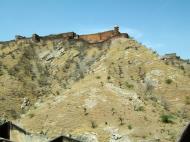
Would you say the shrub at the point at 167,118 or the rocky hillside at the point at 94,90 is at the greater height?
the rocky hillside at the point at 94,90

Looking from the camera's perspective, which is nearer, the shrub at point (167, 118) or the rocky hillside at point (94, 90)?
the rocky hillside at point (94, 90)

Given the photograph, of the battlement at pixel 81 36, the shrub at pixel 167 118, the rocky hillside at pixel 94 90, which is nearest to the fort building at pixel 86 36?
the battlement at pixel 81 36

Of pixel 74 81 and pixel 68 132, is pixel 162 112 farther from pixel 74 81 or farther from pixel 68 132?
pixel 74 81

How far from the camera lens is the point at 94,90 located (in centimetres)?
4362

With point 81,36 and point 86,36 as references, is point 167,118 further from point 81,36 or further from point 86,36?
point 81,36

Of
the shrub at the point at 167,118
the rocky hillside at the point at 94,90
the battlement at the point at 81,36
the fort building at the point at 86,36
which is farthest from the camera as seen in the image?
the battlement at the point at 81,36

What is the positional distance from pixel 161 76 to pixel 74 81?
930cm

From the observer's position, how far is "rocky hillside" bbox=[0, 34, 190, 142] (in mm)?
38562

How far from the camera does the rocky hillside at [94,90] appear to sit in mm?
38562

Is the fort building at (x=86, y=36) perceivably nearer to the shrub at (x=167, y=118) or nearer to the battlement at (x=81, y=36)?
the battlement at (x=81, y=36)

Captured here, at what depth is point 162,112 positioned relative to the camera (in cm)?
4150

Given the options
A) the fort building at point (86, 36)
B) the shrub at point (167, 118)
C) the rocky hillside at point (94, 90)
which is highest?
the fort building at point (86, 36)

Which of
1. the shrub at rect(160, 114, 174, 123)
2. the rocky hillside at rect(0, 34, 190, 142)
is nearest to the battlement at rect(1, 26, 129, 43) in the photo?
the rocky hillside at rect(0, 34, 190, 142)

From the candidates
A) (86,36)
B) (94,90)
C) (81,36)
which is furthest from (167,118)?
(81,36)
